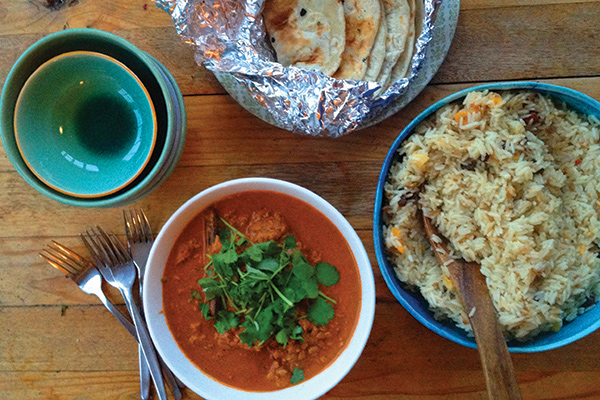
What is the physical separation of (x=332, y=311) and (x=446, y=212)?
0.47m

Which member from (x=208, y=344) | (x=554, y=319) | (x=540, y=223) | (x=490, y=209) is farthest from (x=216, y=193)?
(x=554, y=319)

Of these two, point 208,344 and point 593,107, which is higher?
point 593,107

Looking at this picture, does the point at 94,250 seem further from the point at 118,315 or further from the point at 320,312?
the point at 320,312

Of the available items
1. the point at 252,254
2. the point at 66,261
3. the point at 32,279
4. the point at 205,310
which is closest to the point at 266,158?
the point at 252,254

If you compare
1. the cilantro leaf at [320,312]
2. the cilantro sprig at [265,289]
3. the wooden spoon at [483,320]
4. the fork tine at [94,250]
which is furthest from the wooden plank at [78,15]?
the wooden spoon at [483,320]

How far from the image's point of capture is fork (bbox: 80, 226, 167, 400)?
1.66m

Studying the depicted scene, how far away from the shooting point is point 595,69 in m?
1.68

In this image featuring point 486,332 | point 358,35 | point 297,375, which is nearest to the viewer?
point 486,332

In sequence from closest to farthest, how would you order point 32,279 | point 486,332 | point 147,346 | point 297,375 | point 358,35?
1. point 486,332
2. point 297,375
3. point 358,35
4. point 147,346
5. point 32,279

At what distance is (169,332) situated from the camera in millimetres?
1489

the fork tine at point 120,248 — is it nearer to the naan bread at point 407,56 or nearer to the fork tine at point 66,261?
the fork tine at point 66,261

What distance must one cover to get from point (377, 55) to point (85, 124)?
0.98 meters

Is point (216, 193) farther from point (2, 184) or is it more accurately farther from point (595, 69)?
point (595, 69)

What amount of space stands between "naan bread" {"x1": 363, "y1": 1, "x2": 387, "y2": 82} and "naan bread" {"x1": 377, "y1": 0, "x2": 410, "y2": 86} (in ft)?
0.07
